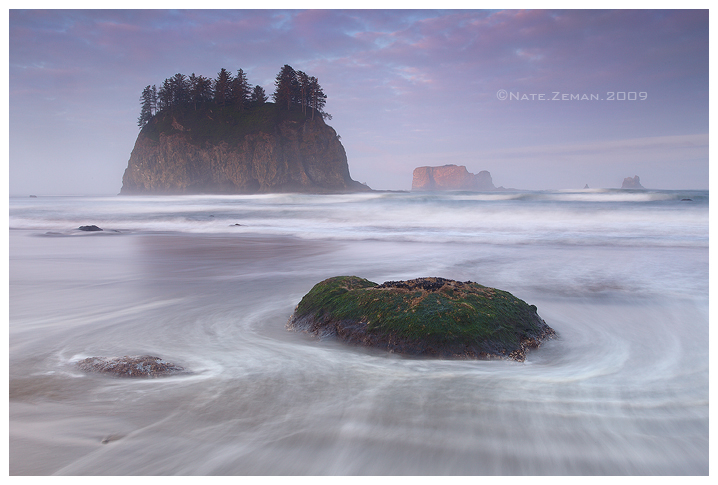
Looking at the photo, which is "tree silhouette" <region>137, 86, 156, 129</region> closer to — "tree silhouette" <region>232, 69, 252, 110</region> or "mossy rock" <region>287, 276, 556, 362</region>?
"tree silhouette" <region>232, 69, 252, 110</region>

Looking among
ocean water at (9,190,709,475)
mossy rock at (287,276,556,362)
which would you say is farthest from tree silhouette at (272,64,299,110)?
mossy rock at (287,276,556,362)

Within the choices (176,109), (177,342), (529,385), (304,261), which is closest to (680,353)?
(529,385)

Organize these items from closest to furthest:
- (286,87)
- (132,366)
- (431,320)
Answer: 1. (132,366)
2. (431,320)
3. (286,87)

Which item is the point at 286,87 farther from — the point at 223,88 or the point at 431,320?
the point at 431,320

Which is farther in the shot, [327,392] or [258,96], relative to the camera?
[258,96]

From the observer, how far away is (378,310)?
3229 mm

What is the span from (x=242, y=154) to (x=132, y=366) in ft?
202

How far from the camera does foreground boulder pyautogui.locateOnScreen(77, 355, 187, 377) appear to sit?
8.66ft

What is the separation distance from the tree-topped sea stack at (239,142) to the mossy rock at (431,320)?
55.8 m

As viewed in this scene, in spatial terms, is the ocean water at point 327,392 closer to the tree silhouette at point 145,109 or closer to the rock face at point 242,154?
the rock face at point 242,154

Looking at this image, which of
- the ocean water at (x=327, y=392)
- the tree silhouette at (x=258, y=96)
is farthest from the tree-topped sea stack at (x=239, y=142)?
the ocean water at (x=327, y=392)

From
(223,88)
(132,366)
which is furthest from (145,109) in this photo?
(132,366)

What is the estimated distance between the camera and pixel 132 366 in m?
2.68

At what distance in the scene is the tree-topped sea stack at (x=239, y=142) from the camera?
59750mm
